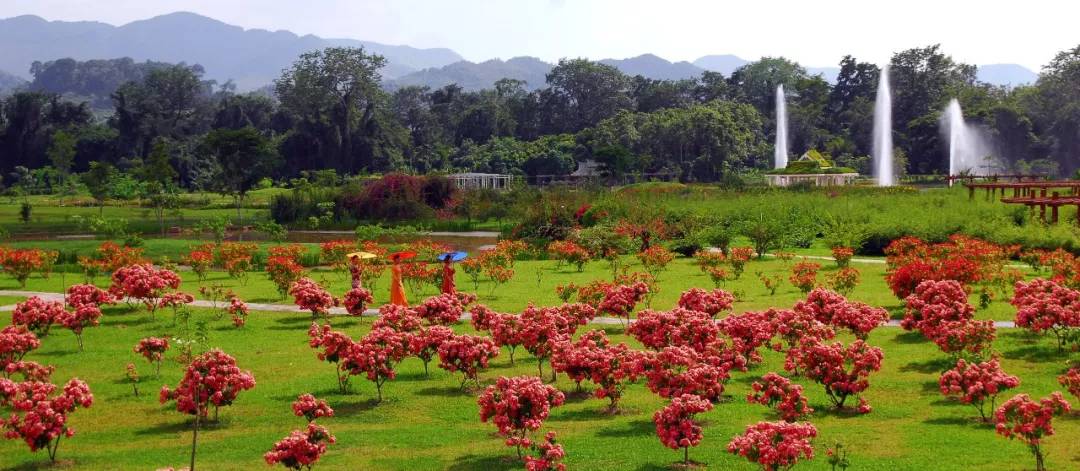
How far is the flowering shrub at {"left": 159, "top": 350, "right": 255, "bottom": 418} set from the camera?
12977 millimetres

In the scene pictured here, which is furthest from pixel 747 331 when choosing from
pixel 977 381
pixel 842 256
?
pixel 842 256

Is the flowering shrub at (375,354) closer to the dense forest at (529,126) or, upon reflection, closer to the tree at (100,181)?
the tree at (100,181)

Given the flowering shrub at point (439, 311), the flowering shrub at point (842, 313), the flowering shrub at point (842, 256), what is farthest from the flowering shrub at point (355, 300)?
the flowering shrub at point (842, 256)

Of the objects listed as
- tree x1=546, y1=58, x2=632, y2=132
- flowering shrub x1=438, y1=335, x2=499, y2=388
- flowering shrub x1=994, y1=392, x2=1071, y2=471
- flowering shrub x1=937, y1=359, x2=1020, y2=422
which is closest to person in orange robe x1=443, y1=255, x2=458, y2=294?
flowering shrub x1=438, y1=335, x2=499, y2=388

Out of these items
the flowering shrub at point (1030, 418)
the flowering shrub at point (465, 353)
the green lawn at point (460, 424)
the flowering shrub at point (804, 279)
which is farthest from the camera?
the flowering shrub at point (804, 279)

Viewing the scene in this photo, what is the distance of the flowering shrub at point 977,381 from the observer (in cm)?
1229

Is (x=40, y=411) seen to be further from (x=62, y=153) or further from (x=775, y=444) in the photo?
(x=62, y=153)

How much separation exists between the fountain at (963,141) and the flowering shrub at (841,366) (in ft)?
256

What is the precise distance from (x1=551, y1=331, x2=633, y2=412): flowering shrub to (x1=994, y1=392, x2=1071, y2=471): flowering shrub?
4.33m

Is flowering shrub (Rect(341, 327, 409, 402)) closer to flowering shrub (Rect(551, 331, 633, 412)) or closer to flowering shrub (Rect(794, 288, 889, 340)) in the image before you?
flowering shrub (Rect(551, 331, 633, 412))

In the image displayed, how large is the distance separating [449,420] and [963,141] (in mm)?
83701

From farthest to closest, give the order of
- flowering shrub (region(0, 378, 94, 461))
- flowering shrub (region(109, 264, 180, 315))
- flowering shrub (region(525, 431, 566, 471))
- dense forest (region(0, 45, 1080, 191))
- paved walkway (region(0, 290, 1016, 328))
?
dense forest (region(0, 45, 1080, 191))
flowering shrub (region(109, 264, 180, 315))
paved walkway (region(0, 290, 1016, 328))
flowering shrub (region(0, 378, 94, 461))
flowering shrub (region(525, 431, 566, 471))

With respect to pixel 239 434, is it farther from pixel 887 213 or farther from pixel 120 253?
pixel 887 213

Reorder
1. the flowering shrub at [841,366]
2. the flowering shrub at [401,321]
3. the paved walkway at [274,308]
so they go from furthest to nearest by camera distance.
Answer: the paved walkway at [274,308] < the flowering shrub at [401,321] < the flowering shrub at [841,366]
